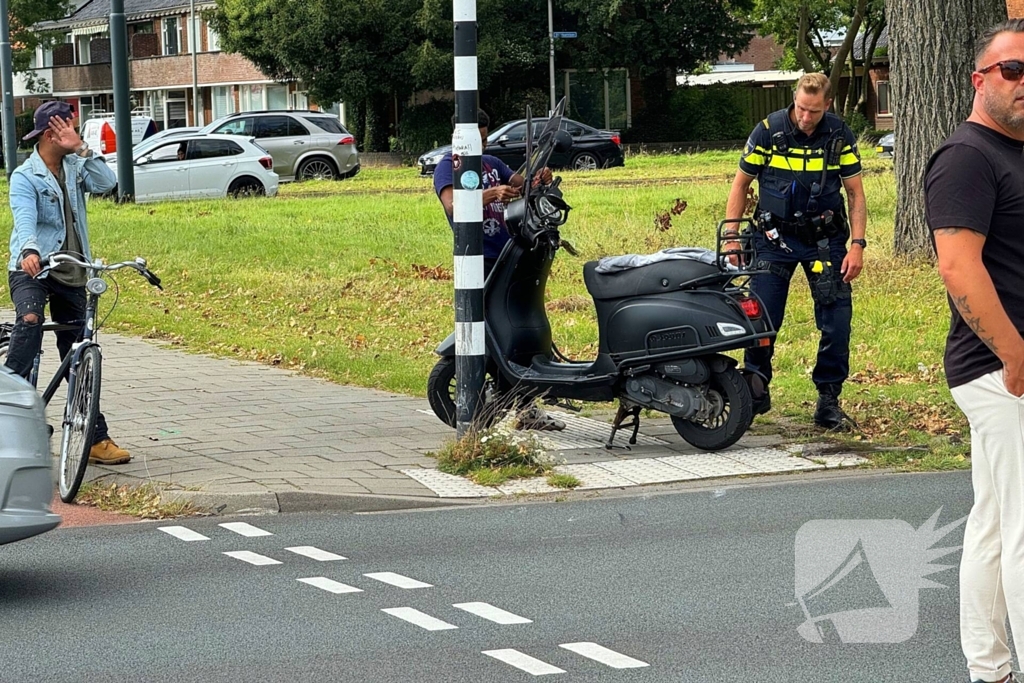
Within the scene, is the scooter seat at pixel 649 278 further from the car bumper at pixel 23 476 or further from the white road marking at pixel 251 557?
the car bumper at pixel 23 476

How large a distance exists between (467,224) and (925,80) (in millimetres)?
7783

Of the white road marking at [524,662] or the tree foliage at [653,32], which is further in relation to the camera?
the tree foliage at [653,32]

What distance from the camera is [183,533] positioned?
7105mm

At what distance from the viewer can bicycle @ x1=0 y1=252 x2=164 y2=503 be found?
25.1ft

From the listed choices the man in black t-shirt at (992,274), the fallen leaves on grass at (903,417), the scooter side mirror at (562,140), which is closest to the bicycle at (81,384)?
the scooter side mirror at (562,140)

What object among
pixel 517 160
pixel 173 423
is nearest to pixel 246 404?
pixel 173 423

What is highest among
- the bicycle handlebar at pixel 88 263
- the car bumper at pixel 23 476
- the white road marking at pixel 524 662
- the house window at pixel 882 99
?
the house window at pixel 882 99

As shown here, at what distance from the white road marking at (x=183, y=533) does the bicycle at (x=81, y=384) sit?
661 mm

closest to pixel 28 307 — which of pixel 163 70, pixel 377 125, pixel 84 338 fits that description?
pixel 84 338

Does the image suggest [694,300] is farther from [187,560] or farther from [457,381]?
[187,560]

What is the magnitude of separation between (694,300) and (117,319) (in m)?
8.34

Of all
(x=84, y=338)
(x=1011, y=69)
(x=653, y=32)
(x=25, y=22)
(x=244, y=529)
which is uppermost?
(x=25, y=22)

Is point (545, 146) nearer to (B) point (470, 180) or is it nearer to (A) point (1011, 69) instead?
(B) point (470, 180)

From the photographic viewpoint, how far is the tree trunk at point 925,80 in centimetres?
1446
